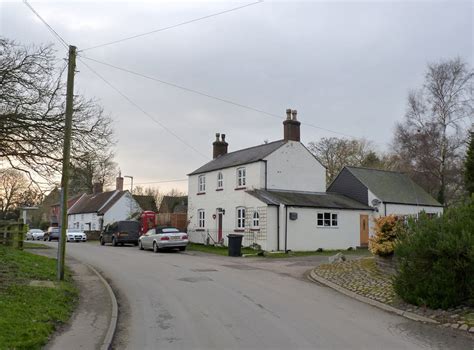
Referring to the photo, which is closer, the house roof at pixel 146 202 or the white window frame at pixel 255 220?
Result: the white window frame at pixel 255 220

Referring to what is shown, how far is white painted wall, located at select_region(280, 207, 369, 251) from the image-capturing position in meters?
28.9

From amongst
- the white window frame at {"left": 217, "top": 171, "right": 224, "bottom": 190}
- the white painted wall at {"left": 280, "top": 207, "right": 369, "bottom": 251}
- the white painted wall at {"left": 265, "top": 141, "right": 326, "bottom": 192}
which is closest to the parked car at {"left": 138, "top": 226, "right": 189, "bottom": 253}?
the white painted wall at {"left": 280, "top": 207, "right": 369, "bottom": 251}

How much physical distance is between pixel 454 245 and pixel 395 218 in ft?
21.4

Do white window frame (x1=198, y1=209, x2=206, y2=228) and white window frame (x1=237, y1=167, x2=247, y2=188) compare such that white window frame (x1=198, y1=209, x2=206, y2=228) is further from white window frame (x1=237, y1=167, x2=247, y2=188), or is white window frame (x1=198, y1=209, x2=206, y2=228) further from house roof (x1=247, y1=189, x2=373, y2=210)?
house roof (x1=247, y1=189, x2=373, y2=210)

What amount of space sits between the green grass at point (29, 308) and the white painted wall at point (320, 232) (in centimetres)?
1684

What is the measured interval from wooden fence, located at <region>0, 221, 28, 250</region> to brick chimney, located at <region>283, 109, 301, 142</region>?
17.5 m

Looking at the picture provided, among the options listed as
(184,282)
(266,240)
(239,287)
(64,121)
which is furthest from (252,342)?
(266,240)

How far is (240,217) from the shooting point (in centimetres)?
3139

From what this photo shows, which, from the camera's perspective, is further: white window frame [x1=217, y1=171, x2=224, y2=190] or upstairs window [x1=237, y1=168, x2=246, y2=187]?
white window frame [x1=217, y1=171, x2=224, y2=190]

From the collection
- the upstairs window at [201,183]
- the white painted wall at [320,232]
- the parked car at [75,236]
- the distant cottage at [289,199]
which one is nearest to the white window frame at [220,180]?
the distant cottage at [289,199]

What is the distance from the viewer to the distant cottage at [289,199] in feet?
94.6

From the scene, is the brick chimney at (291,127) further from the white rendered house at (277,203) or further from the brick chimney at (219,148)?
the brick chimney at (219,148)

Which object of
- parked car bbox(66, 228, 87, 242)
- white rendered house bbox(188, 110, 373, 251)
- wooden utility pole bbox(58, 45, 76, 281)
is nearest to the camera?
wooden utility pole bbox(58, 45, 76, 281)

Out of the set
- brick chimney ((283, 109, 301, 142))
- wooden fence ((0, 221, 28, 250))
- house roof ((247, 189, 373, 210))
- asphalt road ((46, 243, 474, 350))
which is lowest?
asphalt road ((46, 243, 474, 350))
